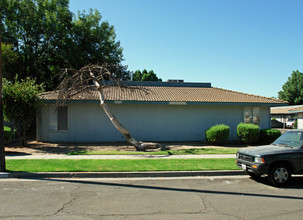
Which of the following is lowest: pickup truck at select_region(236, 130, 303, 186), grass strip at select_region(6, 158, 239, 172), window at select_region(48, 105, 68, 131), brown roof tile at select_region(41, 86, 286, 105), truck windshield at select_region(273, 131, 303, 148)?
grass strip at select_region(6, 158, 239, 172)

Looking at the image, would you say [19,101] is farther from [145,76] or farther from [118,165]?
[145,76]

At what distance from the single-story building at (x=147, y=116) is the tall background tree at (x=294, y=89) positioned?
39685 millimetres

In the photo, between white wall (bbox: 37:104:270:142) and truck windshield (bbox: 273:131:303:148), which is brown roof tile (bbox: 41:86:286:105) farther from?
truck windshield (bbox: 273:131:303:148)

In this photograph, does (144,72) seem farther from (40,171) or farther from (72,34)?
(40,171)

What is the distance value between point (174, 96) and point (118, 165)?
375 inches

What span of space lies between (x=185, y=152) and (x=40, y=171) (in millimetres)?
6945

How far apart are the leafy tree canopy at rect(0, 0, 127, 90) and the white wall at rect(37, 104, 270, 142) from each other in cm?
1276

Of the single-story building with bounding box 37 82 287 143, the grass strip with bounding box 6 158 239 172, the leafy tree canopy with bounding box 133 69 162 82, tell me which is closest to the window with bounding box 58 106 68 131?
the single-story building with bounding box 37 82 287 143

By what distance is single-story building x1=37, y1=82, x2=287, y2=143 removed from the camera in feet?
52.8

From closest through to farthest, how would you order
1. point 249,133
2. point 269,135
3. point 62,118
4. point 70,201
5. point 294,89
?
point 70,201, point 249,133, point 269,135, point 62,118, point 294,89

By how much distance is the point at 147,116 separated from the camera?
653 inches

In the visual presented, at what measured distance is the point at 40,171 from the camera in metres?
8.20

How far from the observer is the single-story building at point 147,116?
16094 millimetres

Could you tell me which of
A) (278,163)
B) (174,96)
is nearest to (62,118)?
(174,96)
